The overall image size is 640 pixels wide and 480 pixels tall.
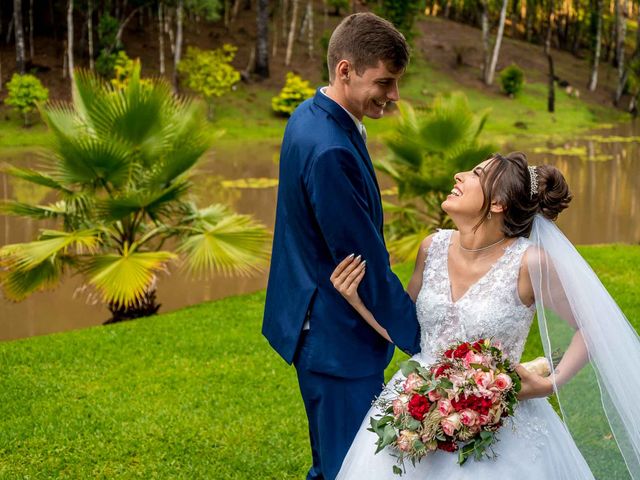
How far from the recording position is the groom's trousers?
117 inches

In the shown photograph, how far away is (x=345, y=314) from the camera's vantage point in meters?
2.90

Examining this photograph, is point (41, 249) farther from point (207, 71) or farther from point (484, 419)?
point (207, 71)

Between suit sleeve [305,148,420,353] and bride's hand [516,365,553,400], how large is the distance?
0.48m

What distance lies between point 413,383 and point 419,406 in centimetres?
10

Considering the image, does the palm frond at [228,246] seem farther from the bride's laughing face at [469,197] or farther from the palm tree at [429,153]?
the bride's laughing face at [469,197]

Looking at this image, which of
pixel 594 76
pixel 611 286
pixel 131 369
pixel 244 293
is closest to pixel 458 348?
pixel 131 369

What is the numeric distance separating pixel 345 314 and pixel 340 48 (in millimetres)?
901

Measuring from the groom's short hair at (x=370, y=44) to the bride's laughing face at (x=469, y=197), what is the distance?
53 cm

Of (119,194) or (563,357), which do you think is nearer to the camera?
(563,357)

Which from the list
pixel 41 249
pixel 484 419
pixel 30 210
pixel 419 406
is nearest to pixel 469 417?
pixel 484 419

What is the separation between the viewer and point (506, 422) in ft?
9.52

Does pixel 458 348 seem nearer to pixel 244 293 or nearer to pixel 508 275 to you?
pixel 508 275

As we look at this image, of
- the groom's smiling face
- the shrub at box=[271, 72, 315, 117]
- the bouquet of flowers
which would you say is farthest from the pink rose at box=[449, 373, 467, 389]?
the shrub at box=[271, 72, 315, 117]

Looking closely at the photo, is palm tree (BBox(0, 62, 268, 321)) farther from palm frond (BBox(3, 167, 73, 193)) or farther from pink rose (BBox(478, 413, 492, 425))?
pink rose (BBox(478, 413, 492, 425))
